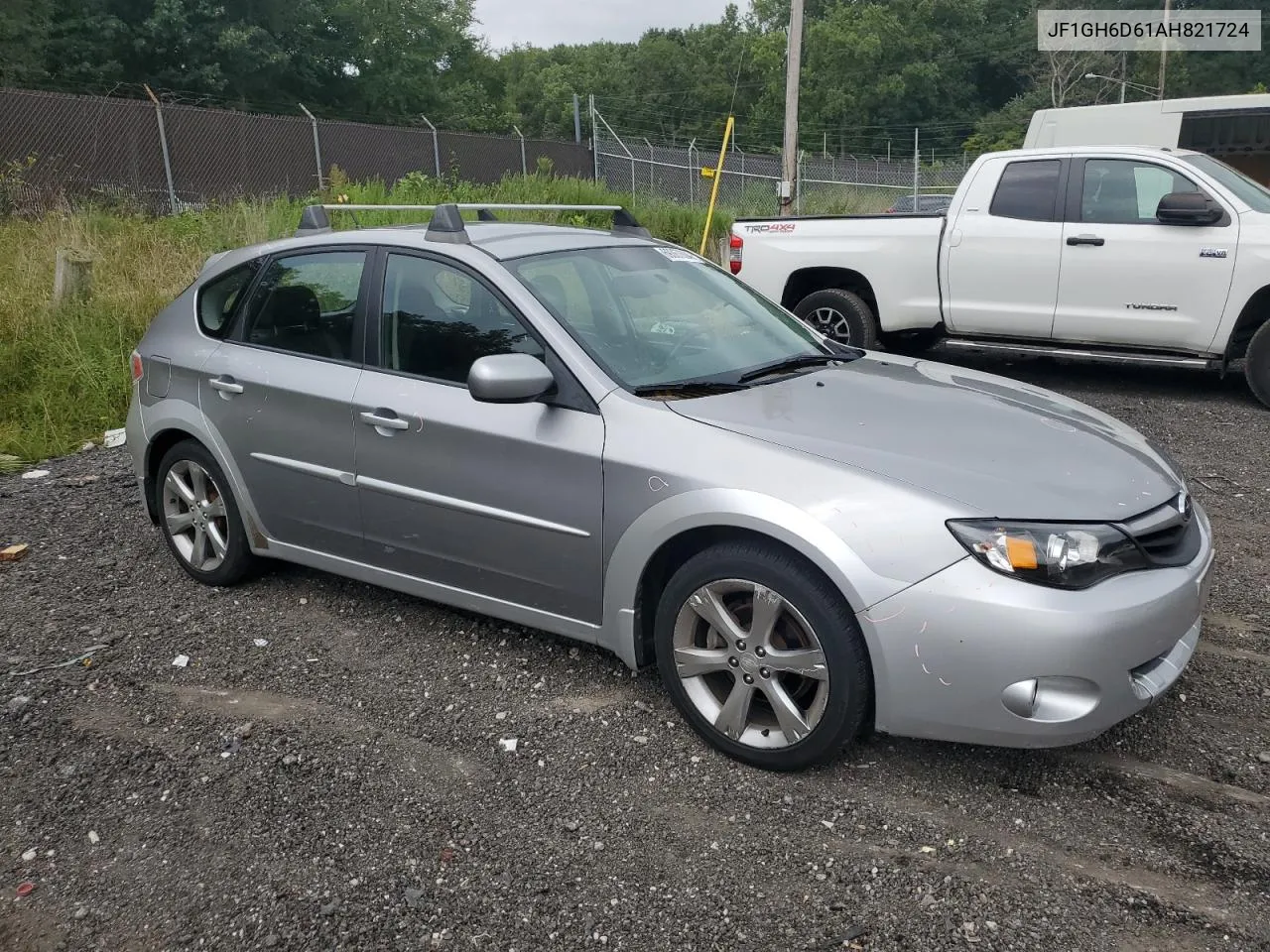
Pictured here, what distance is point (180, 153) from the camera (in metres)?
Answer: 19.3

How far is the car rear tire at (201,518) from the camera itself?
4.55 metres

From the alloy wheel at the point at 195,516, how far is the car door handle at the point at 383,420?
1059 millimetres

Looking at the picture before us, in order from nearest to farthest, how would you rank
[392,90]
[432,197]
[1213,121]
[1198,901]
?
[1198,901] < [1213,121] < [432,197] < [392,90]

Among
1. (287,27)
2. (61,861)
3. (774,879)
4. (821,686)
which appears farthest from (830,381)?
(287,27)

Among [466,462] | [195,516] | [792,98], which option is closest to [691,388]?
[466,462]

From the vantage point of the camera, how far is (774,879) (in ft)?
8.90

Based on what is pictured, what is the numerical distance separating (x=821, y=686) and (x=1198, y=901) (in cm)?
104

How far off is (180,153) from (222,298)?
55.2 feet

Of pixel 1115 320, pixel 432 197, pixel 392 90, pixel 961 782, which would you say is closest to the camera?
pixel 961 782

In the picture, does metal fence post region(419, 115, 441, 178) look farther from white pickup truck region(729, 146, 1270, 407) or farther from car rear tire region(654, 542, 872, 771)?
car rear tire region(654, 542, 872, 771)

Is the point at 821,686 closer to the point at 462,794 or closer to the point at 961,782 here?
the point at 961,782

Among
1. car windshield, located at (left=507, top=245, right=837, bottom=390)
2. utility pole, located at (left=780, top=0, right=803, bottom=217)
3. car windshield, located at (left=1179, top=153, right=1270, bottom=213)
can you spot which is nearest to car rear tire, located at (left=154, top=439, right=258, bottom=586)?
car windshield, located at (left=507, top=245, right=837, bottom=390)

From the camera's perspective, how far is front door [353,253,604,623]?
346 centimetres

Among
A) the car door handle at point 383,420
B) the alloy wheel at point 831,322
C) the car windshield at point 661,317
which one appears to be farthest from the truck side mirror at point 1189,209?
the car door handle at point 383,420
